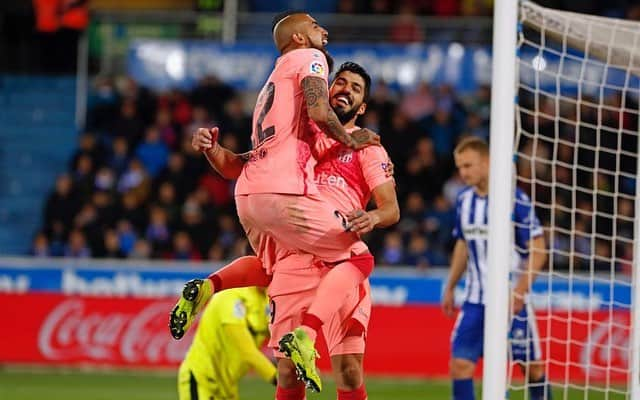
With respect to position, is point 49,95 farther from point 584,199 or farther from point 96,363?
point 584,199

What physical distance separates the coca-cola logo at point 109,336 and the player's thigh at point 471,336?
5.62 metres

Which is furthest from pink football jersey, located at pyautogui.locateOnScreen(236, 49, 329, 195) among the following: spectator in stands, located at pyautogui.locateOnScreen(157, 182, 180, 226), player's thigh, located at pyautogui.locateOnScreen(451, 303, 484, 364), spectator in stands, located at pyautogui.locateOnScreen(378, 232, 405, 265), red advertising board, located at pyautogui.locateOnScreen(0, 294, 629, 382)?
spectator in stands, located at pyautogui.locateOnScreen(157, 182, 180, 226)

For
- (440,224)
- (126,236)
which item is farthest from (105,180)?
(440,224)

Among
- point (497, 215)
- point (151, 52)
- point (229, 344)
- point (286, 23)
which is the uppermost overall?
point (151, 52)

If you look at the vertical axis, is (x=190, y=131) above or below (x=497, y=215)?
above

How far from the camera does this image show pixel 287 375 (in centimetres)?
602

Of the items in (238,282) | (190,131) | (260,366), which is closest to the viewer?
(238,282)

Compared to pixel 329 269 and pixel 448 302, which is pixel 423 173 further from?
pixel 329 269

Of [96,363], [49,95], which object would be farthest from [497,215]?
[49,95]

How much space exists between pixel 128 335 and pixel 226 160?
7573 millimetres

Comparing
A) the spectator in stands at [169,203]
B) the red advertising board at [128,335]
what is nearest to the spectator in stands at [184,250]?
the spectator in stands at [169,203]

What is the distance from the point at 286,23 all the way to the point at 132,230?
9.57m

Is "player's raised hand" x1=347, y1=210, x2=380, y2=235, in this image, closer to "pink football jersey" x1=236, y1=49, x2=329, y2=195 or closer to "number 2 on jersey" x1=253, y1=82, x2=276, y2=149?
"pink football jersey" x1=236, y1=49, x2=329, y2=195

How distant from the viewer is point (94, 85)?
58.2 ft
